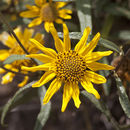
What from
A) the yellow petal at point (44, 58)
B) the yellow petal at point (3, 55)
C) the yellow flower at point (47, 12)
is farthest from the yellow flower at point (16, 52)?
the yellow petal at point (44, 58)

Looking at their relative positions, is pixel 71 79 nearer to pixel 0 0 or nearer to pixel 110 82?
pixel 110 82

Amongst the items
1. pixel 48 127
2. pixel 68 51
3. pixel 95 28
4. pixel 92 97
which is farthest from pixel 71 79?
pixel 48 127

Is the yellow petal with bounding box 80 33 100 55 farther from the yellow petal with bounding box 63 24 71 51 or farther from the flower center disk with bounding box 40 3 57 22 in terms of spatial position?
the flower center disk with bounding box 40 3 57 22

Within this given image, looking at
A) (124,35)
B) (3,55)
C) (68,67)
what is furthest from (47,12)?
(124,35)

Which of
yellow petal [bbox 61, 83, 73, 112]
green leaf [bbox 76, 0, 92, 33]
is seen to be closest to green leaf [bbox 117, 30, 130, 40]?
green leaf [bbox 76, 0, 92, 33]

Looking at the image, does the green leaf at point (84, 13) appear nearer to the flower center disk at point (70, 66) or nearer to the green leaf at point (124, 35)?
the flower center disk at point (70, 66)
